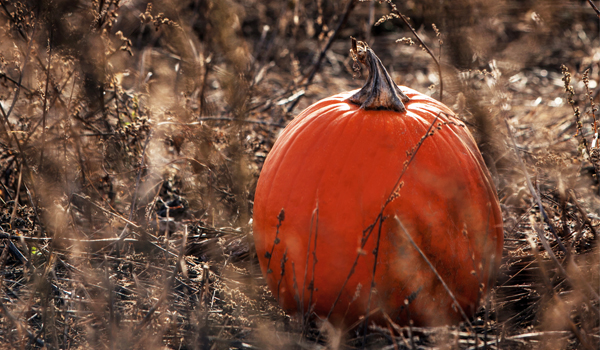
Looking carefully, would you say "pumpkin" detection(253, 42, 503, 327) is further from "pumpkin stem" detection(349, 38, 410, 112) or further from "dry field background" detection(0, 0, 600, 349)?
"dry field background" detection(0, 0, 600, 349)

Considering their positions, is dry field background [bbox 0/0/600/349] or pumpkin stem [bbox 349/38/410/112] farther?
pumpkin stem [bbox 349/38/410/112]

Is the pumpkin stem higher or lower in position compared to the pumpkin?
higher

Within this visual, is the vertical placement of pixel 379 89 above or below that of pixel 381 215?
above

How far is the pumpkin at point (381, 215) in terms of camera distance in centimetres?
A: 209

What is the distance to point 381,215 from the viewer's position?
1.97m

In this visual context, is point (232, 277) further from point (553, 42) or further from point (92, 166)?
point (553, 42)

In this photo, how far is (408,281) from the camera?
2.12m

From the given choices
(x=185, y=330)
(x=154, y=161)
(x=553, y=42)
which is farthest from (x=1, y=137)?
(x=553, y=42)

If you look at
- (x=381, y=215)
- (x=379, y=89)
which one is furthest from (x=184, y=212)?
(x=381, y=215)

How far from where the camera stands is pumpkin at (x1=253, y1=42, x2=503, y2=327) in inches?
82.2

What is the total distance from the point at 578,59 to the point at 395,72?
1.90 m

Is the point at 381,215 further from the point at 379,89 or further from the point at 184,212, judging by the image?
the point at 184,212

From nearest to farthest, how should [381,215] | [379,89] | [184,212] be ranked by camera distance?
[381,215] < [379,89] < [184,212]

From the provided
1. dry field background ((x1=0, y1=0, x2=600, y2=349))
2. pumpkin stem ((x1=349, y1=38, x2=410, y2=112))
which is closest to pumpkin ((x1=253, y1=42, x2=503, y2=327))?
pumpkin stem ((x1=349, y1=38, x2=410, y2=112))
